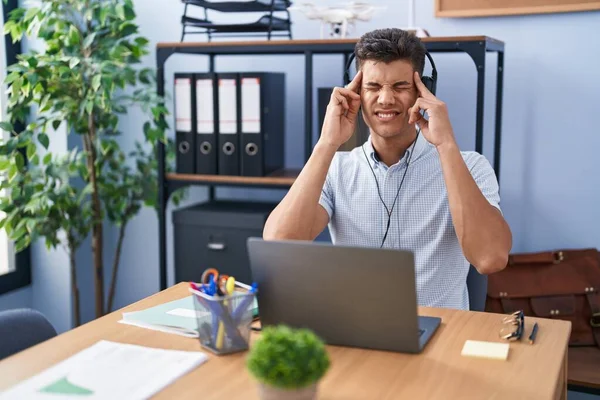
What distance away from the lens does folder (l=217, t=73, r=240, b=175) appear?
8.63ft

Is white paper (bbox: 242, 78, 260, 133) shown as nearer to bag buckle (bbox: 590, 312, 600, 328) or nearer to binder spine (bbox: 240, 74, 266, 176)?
binder spine (bbox: 240, 74, 266, 176)

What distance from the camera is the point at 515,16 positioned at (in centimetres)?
261

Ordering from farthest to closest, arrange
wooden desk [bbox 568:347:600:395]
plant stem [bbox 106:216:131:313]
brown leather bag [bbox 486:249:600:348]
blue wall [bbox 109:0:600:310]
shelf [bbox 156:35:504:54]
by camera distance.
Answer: plant stem [bbox 106:216:131:313] < blue wall [bbox 109:0:600:310] < brown leather bag [bbox 486:249:600:348] < shelf [bbox 156:35:504:54] < wooden desk [bbox 568:347:600:395]

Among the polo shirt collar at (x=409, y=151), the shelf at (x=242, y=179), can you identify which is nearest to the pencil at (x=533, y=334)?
the polo shirt collar at (x=409, y=151)

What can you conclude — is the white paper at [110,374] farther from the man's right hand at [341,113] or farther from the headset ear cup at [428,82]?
the headset ear cup at [428,82]

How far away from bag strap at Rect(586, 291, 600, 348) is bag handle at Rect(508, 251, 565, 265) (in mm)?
154

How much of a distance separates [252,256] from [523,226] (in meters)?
1.68

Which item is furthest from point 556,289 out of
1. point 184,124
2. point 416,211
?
point 184,124

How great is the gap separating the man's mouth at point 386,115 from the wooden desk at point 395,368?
2.04 ft

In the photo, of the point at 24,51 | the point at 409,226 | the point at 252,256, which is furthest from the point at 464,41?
the point at 24,51

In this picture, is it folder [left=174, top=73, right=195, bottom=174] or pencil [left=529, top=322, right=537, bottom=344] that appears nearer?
pencil [left=529, top=322, right=537, bottom=344]

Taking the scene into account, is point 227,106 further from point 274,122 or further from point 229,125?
point 274,122

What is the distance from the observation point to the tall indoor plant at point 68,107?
8.43 feet

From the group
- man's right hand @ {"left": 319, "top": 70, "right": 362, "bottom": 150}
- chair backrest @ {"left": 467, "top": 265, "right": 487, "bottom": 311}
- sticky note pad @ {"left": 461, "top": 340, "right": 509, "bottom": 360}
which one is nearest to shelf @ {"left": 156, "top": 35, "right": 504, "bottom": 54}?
man's right hand @ {"left": 319, "top": 70, "right": 362, "bottom": 150}
